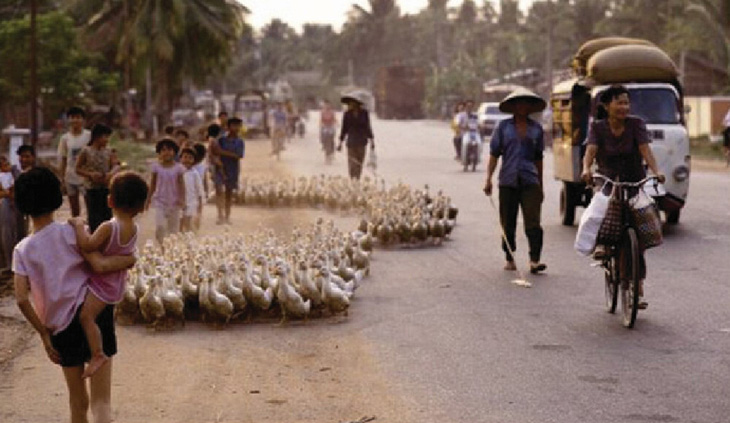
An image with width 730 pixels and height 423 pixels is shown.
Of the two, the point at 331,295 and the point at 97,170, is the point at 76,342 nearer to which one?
the point at 331,295

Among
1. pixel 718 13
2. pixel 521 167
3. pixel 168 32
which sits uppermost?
pixel 718 13

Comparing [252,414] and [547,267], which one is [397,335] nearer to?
[252,414]

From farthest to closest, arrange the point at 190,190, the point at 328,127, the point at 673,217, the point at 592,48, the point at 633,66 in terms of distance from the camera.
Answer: the point at 328,127 → the point at 592,48 → the point at 673,217 → the point at 633,66 → the point at 190,190

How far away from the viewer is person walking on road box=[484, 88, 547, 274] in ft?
44.3

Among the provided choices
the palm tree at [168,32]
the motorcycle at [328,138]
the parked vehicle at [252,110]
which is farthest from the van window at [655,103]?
the parked vehicle at [252,110]

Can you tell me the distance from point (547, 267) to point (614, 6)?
3021 inches

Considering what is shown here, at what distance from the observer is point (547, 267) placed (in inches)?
554

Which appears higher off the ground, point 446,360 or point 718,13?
point 718,13

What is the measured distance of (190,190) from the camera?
15930 mm

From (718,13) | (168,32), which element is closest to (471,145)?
(718,13)

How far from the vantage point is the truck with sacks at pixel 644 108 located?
1761 cm

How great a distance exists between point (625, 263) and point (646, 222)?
1.16 ft

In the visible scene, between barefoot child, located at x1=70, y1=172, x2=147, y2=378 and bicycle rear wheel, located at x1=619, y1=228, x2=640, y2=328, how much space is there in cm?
480

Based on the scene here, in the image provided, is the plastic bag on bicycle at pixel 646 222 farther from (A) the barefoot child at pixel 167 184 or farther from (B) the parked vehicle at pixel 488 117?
(B) the parked vehicle at pixel 488 117
